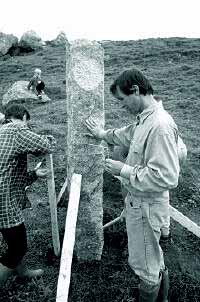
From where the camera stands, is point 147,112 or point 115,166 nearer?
point 147,112

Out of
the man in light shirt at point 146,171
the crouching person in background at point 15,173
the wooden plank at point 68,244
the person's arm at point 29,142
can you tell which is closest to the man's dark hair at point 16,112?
the crouching person in background at point 15,173

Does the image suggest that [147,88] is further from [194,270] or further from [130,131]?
[194,270]

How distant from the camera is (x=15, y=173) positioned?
3.64 meters

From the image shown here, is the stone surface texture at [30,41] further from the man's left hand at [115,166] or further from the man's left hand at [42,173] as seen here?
the man's left hand at [115,166]

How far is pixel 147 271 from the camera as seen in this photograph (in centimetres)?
323

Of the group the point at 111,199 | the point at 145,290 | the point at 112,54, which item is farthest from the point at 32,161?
the point at 112,54

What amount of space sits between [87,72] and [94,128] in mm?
597

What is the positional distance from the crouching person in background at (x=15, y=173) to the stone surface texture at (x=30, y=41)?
25.6m

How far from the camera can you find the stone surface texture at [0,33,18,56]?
26562 mm

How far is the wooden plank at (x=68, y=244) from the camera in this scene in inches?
110

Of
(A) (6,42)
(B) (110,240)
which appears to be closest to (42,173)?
(B) (110,240)

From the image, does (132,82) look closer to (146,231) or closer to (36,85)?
(146,231)

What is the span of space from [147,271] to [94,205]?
110cm

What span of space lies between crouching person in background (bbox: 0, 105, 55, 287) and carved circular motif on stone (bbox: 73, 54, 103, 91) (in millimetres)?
683
